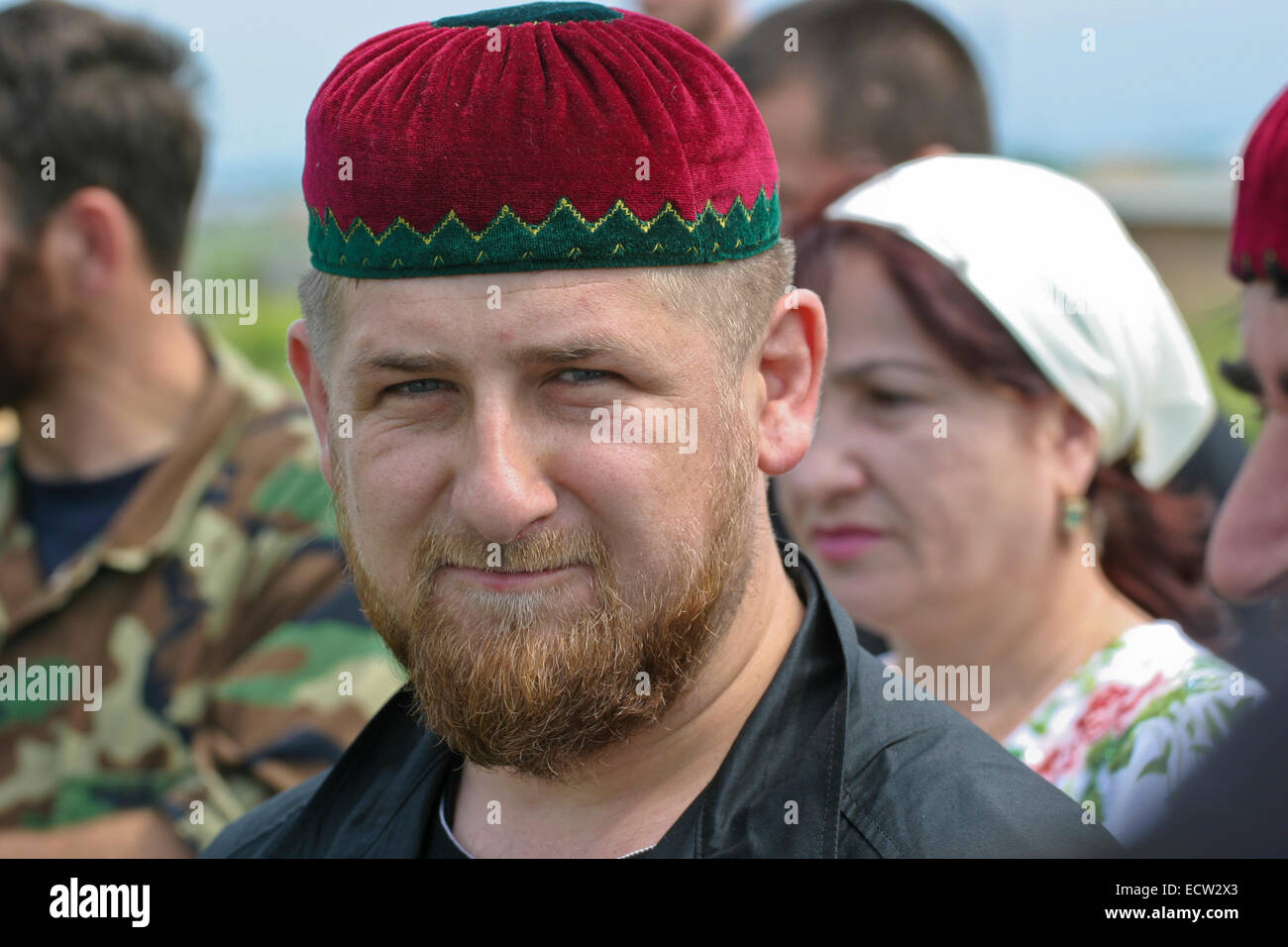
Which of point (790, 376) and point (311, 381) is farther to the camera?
point (311, 381)

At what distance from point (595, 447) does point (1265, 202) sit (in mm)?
1017

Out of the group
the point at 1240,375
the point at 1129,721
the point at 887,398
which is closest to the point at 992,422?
the point at 887,398

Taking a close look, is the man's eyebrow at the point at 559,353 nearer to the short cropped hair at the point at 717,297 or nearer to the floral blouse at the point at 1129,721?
the short cropped hair at the point at 717,297

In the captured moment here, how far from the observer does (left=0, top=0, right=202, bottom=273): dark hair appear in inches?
142

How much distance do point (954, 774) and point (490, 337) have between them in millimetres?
728

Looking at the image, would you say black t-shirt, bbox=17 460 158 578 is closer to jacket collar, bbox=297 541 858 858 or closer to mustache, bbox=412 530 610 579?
jacket collar, bbox=297 541 858 858

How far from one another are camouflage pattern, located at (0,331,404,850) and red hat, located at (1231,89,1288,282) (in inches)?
71.0

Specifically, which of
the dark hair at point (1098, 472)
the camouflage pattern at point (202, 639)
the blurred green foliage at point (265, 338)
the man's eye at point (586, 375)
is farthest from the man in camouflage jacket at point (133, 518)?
the blurred green foliage at point (265, 338)

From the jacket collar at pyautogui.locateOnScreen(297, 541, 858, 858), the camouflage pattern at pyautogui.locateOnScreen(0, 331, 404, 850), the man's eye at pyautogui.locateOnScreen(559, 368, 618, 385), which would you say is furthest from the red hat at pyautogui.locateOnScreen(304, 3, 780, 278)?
the camouflage pattern at pyautogui.locateOnScreen(0, 331, 404, 850)

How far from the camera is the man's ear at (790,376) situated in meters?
1.82

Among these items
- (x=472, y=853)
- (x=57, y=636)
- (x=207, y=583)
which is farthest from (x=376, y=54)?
(x=57, y=636)

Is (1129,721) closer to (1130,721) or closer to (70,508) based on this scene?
(1130,721)

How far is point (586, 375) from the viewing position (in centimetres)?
165
